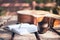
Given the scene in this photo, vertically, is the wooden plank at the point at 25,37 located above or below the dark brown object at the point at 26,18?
below

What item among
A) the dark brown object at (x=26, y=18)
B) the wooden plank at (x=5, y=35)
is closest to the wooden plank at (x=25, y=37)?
the wooden plank at (x=5, y=35)

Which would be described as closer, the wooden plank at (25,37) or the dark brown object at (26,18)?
the wooden plank at (25,37)

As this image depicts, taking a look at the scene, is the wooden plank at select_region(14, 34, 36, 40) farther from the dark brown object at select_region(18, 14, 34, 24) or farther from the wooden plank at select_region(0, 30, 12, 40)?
the dark brown object at select_region(18, 14, 34, 24)

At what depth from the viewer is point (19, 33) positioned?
2.34 m

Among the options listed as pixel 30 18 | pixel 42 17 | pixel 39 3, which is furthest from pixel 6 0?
pixel 42 17

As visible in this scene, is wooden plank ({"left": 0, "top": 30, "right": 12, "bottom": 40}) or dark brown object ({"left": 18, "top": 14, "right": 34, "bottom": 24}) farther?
dark brown object ({"left": 18, "top": 14, "right": 34, "bottom": 24})

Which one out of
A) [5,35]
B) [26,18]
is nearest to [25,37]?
[5,35]

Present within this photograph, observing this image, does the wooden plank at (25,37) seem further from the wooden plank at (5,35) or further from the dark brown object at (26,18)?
the dark brown object at (26,18)

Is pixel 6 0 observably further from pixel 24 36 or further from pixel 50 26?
pixel 24 36

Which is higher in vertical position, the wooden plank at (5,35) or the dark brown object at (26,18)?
the dark brown object at (26,18)

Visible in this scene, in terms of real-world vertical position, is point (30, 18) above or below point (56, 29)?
above

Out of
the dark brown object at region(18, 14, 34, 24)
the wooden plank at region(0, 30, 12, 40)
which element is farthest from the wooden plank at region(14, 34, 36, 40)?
the dark brown object at region(18, 14, 34, 24)

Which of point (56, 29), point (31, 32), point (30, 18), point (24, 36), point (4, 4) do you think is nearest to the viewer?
point (24, 36)

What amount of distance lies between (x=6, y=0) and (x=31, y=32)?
1871 mm
